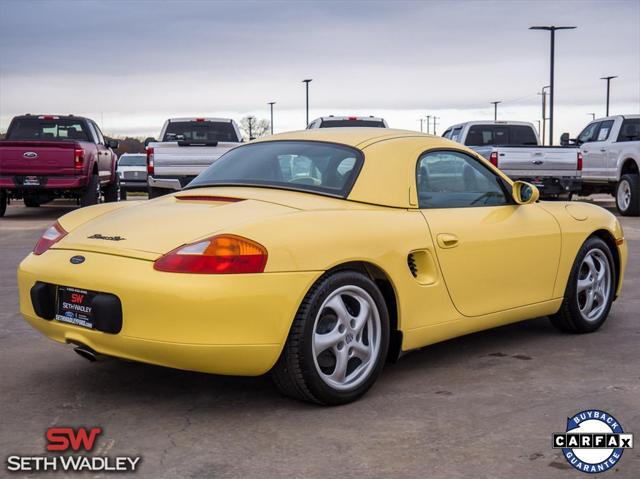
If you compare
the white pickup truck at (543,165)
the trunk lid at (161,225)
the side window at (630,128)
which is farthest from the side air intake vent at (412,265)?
the side window at (630,128)

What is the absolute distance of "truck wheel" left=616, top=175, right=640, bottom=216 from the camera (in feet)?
57.2

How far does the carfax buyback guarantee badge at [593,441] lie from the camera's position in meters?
3.64

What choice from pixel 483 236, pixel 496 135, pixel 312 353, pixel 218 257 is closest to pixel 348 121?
pixel 496 135

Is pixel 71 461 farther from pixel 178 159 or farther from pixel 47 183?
pixel 47 183

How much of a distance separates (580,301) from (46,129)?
1546 cm

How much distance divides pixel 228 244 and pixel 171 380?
45.1 inches

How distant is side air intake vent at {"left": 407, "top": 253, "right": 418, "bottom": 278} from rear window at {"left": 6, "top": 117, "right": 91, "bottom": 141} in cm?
1549

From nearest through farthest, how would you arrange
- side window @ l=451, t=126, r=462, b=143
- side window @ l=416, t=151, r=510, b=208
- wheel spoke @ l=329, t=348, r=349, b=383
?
wheel spoke @ l=329, t=348, r=349, b=383 → side window @ l=416, t=151, r=510, b=208 → side window @ l=451, t=126, r=462, b=143

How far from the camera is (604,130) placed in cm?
1919

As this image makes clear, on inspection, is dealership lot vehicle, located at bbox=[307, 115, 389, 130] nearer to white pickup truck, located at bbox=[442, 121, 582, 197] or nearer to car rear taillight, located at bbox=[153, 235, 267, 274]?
white pickup truck, located at bbox=[442, 121, 582, 197]

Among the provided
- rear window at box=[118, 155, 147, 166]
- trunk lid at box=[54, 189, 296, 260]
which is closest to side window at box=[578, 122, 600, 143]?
trunk lid at box=[54, 189, 296, 260]

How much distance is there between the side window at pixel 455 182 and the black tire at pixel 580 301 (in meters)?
0.77

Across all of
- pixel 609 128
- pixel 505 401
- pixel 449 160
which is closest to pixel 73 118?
pixel 609 128

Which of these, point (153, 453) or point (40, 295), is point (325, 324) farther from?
point (40, 295)
